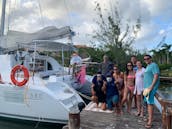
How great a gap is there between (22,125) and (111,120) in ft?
13.8

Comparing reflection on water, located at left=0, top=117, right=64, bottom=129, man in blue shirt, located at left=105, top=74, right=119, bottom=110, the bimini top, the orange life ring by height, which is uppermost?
the bimini top

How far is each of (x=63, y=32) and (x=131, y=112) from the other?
475 cm

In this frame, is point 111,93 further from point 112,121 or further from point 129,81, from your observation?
point 112,121

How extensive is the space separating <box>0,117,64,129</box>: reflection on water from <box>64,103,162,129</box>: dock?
6.64 ft

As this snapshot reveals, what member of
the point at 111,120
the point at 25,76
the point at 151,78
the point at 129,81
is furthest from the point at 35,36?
the point at 151,78

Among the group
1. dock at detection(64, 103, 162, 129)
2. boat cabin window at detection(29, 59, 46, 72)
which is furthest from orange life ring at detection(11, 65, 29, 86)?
dock at detection(64, 103, 162, 129)

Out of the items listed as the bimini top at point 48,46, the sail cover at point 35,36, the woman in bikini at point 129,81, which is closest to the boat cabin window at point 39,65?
the bimini top at point 48,46

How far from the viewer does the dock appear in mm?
6762

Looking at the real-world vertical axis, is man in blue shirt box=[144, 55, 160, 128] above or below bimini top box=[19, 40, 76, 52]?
below

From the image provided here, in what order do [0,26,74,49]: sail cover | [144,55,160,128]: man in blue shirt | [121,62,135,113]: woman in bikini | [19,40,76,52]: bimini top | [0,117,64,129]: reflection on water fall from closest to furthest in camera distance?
[144,55,160,128]: man in blue shirt
[121,62,135,113]: woman in bikini
[0,117,64,129]: reflection on water
[19,40,76,52]: bimini top
[0,26,74,49]: sail cover

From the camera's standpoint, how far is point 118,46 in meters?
21.4

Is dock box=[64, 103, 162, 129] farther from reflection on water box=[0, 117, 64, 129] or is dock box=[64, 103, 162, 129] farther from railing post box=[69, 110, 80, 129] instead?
reflection on water box=[0, 117, 64, 129]

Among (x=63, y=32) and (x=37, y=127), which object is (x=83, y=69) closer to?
(x=63, y=32)

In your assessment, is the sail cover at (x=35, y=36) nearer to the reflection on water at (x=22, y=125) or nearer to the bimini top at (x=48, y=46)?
the bimini top at (x=48, y=46)
